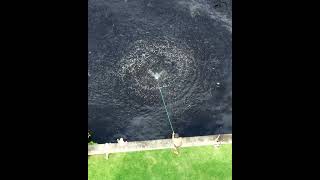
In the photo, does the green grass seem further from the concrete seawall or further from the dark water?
the dark water

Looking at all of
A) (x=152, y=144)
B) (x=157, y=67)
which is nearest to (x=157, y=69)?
(x=157, y=67)

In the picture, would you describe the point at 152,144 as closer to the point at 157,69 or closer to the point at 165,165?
the point at 165,165

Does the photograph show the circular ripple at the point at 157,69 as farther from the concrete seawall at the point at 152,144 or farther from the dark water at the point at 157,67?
the concrete seawall at the point at 152,144

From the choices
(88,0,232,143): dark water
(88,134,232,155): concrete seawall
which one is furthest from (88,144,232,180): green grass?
(88,0,232,143): dark water

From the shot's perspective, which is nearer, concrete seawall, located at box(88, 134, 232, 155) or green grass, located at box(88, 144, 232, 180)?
green grass, located at box(88, 144, 232, 180)

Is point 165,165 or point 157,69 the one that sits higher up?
point 157,69
